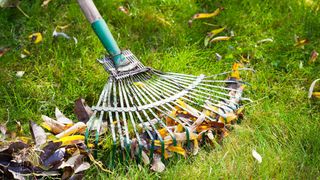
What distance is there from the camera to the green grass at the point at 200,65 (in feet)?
7.74

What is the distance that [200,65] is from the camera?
312 cm

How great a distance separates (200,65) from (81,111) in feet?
2.86

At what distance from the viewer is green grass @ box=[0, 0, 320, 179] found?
236 centimetres

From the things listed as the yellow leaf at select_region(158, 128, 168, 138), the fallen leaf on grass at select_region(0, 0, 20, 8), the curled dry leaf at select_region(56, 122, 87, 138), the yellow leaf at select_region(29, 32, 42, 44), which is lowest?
the yellow leaf at select_region(158, 128, 168, 138)

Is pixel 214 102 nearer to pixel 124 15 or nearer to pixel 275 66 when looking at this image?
pixel 275 66

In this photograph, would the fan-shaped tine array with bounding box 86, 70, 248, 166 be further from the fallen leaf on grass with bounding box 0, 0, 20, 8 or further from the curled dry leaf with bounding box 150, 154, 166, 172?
the fallen leaf on grass with bounding box 0, 0, 20, 8

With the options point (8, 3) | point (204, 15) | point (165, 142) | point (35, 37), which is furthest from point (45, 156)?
point (204, 15)

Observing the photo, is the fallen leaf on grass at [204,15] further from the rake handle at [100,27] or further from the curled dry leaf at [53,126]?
the curled dry leaf at [53,126]

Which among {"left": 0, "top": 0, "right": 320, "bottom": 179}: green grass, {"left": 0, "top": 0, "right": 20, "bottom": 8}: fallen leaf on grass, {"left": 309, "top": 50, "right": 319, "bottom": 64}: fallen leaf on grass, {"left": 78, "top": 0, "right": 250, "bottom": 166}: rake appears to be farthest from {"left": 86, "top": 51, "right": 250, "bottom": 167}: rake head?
→ {"left": 0, "top": 0, "right": 20, "bottom": 8}: fallen leaf on grass

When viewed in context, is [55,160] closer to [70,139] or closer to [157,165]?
[70,139]

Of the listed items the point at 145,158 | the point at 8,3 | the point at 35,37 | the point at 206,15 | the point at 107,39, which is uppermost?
the point at 8,3

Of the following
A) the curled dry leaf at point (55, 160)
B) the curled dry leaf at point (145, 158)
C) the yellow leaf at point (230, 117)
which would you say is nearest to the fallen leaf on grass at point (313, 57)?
the yellow leaf at point (230, 117)

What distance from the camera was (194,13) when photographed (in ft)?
11.3

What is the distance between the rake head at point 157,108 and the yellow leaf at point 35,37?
59 centimetres
